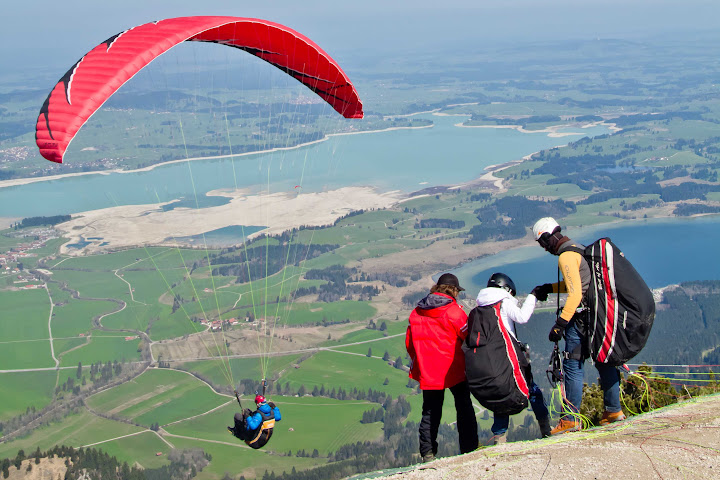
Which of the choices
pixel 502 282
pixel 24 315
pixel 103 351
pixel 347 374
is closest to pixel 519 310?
pixel 502 282

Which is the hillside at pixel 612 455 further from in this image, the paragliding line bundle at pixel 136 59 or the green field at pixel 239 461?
the green field at pixel 239 461

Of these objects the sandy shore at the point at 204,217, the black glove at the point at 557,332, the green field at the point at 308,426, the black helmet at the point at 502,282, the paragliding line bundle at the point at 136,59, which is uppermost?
the paragliding line bundle at the point at 136,59

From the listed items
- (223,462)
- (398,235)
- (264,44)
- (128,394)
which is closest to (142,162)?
(398,235)

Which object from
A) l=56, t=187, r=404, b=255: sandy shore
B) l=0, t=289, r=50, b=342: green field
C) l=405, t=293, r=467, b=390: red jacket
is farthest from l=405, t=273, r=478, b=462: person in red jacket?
l=56, t=187, r=404, b=255: sandy shore

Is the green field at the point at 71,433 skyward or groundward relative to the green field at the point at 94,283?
groundward

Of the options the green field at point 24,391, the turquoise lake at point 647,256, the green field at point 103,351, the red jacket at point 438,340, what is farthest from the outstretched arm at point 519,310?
the turquoise lake at point 647,256

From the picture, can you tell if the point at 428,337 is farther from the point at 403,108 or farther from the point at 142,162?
the point at 403,108
